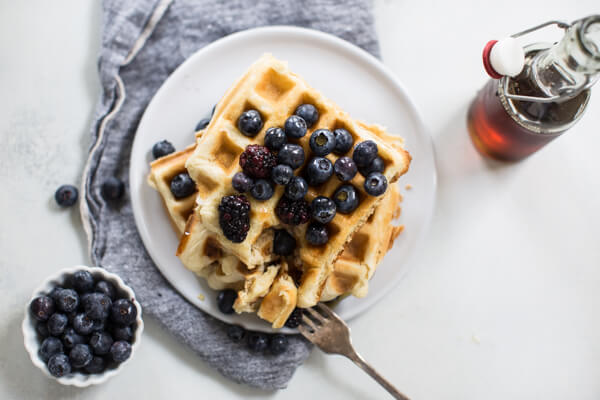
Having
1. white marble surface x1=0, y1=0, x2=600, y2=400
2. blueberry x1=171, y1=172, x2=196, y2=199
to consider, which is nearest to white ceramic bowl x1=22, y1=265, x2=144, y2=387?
white marble surface x1=0, y1=0, x2=600, y2=400


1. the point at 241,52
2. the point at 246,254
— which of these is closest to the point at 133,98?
the point at 241,52

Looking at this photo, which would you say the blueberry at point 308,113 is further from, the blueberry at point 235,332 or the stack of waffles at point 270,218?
the blueberry at point 235,332

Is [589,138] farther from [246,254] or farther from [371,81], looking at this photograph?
[246,254]

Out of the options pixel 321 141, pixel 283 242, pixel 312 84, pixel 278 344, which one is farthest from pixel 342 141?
pixel 278 344

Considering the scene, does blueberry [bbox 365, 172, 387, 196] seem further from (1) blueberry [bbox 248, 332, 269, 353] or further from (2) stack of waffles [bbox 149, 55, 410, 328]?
(1) blueberry [bbox 248, 332, 269, 353]

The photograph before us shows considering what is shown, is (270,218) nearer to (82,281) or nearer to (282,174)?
(282,174)

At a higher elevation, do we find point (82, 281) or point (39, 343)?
point (82, 281)
